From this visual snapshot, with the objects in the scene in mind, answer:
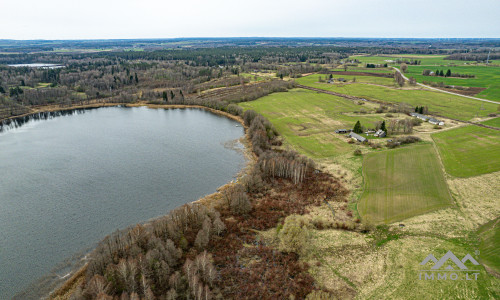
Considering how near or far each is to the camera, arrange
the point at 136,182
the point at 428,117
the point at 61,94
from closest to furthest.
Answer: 1. the point at 136,182
2. the point at 428,117
3. the point at 61,94

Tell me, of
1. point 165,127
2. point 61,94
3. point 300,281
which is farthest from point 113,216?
point 61,94

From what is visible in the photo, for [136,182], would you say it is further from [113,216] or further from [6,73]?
[6,73]

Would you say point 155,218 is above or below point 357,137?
below

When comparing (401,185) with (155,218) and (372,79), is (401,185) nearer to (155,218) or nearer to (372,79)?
(155,218)

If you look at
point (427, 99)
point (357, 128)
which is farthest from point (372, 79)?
point (357, 128)

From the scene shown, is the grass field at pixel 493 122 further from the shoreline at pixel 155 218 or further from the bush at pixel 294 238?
the bush at pixel 294 238

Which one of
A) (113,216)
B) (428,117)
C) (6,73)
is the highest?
(6,73)
